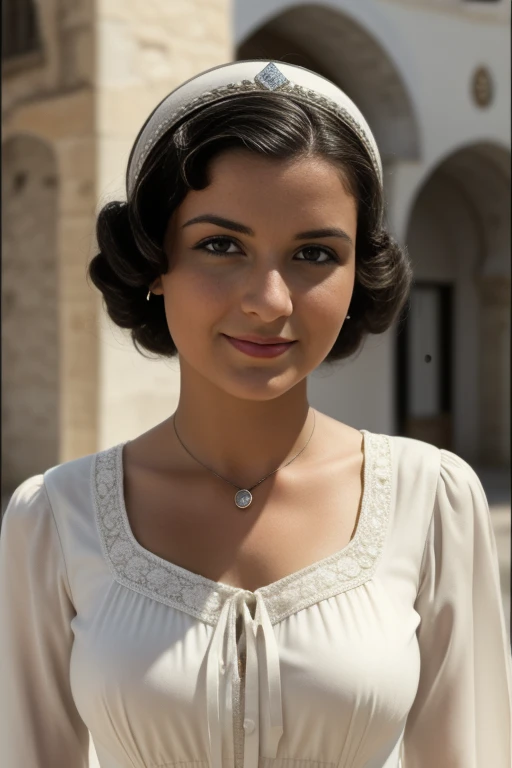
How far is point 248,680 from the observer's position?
4.65ft

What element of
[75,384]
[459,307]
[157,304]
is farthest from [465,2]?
[157,304]

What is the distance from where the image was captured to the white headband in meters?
1.49

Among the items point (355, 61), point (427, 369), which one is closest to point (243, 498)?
point (355, 61)

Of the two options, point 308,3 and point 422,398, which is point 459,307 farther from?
point 308,3

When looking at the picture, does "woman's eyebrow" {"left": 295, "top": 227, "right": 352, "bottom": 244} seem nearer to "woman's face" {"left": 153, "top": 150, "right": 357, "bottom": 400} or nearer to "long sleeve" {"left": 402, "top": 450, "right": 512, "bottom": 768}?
"woman's face" {"left": 153, "top": 150, "right": 357, "bottom": 400}

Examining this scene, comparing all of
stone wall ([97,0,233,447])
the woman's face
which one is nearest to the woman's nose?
the woman's face

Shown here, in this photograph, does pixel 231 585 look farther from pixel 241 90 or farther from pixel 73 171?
pixel 73 171

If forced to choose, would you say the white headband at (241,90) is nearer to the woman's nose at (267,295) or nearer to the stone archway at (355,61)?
the woman's nose at (267,295)

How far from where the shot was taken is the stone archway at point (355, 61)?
9.73 meters

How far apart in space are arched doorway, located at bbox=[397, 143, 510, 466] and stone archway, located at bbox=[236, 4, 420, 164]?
2.14m

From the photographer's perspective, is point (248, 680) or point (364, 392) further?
point (364, 392)

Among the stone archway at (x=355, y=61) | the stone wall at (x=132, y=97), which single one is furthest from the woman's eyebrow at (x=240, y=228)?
the stone archway at (x=355, y=61)

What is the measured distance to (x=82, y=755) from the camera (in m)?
1.63

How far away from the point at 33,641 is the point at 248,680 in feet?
1.20
